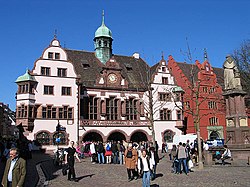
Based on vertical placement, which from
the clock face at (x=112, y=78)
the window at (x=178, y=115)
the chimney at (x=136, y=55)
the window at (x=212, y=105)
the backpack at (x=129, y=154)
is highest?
the chimney at (x=136, y=55)

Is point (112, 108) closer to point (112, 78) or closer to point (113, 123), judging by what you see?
point (113, 123)

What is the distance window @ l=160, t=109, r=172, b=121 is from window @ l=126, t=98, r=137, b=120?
445 centimetres

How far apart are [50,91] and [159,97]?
54.8ft

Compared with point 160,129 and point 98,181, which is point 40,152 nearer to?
point 160,129

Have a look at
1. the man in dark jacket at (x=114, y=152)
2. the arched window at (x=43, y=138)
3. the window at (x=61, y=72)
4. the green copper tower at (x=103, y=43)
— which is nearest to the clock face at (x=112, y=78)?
the green copper tower at (x=103, y=43)

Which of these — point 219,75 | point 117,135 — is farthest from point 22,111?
point 219,75

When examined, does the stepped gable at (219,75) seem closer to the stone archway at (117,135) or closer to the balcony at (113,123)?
the balcony at (113,123)

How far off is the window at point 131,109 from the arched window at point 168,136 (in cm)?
548

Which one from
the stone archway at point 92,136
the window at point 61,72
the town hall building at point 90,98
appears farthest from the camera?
the stone archway at point 92,136

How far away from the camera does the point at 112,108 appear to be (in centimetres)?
4150

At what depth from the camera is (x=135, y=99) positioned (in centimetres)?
4300

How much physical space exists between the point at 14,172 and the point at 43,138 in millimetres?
30195

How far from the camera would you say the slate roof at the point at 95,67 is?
41625 millimetres

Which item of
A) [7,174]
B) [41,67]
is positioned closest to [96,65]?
[41,67]
